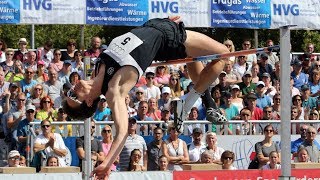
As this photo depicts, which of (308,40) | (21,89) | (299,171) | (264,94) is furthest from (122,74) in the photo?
(308,40)

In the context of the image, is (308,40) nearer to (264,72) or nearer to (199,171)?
(264,72)

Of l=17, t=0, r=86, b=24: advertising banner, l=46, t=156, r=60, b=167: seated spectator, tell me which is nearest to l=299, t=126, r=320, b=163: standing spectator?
l=46, t=156, r=60, b=167: seated spectator

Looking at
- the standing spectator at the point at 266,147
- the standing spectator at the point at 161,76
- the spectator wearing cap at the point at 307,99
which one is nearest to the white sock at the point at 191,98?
the standing spectator at the point at 266,147

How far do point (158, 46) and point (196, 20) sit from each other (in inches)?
371

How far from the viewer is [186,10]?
20.3 meters

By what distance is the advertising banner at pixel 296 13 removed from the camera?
20938mm

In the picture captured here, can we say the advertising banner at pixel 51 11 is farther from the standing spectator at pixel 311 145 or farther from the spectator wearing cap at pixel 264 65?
the standing spectator at pixel 311 145

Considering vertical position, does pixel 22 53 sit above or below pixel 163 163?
above

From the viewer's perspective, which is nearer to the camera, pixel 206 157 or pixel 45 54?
pixel 206 157

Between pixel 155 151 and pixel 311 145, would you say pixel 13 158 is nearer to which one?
pixel 155 151

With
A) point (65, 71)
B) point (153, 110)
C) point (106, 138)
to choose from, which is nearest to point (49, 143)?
point (106, 138)

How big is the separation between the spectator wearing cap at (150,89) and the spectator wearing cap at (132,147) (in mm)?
2049

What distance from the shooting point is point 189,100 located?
39.4 ft

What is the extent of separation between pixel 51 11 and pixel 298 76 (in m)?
4.78
